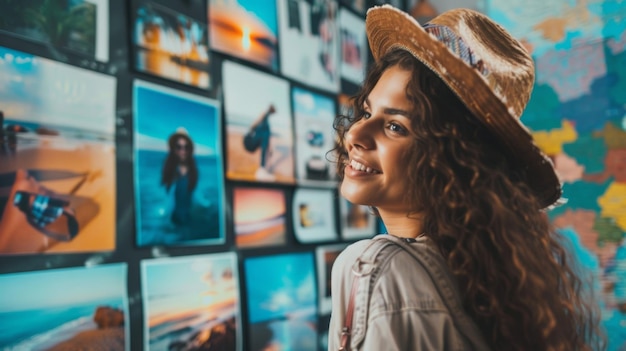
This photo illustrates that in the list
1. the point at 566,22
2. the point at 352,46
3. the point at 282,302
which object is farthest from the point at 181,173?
the point at 566,22

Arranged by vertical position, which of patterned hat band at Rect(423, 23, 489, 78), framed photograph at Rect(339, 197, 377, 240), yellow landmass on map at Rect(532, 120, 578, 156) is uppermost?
yellow landmass on map at Rect(532, 120, 578, 156)

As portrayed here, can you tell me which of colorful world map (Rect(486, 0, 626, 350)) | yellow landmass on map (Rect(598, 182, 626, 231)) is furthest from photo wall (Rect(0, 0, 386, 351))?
yellow landmass on map (Rect(598, 182, 626, 231))

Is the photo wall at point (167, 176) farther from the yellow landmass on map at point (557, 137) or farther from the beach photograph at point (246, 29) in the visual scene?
the yellow landmass on map at point (557, 137)

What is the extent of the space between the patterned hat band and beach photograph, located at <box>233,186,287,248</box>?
3.00 feet

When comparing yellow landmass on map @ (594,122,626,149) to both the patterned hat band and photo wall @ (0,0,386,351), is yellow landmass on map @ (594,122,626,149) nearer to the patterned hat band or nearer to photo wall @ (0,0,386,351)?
photo wall @ (0,0,386,351)

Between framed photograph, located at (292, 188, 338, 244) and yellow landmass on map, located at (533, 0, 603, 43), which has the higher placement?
yellow landmass on map, located at (533, 0, 603, 43)

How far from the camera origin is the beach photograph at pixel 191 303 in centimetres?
123

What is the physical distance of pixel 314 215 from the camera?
5.81 feet

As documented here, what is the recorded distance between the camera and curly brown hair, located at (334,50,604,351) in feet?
2.03

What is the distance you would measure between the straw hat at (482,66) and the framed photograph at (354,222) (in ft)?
3.67

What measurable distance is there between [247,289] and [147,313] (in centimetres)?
34

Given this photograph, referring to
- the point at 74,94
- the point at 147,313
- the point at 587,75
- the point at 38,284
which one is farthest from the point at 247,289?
the point at 587,75

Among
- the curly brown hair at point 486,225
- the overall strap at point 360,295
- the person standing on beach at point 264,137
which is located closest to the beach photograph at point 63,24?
the person standing on beach at point 264,137

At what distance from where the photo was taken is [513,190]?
0.68 meters
